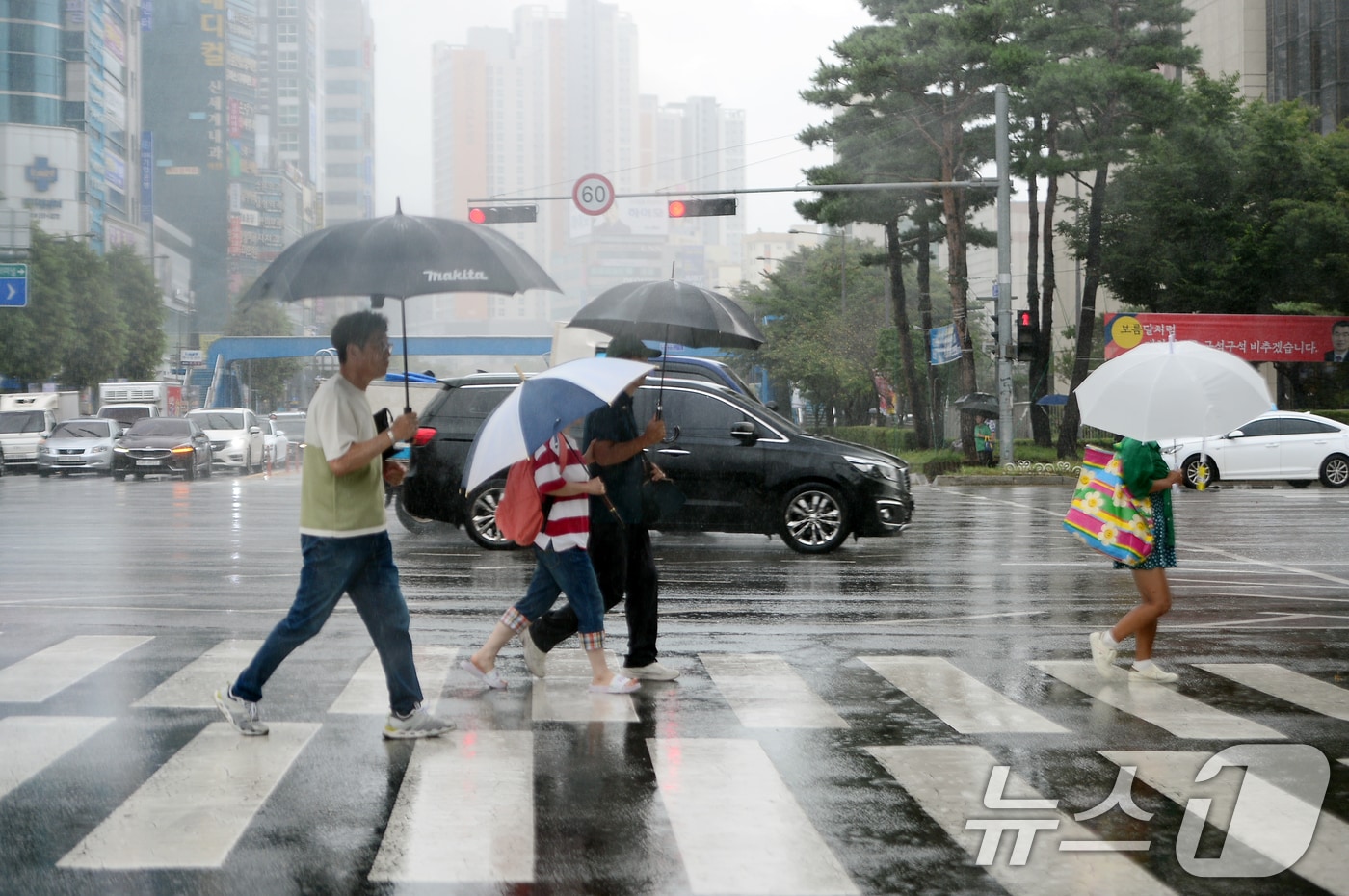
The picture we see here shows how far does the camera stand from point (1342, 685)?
8.05 metres

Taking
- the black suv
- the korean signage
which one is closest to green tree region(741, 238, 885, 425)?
the korean signage

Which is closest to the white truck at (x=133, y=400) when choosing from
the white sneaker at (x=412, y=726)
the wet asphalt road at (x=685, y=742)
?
the wet asphalt road at (x=685, y=742)

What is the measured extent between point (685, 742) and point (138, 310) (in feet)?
230

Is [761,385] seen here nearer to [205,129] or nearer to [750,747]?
[750,747]

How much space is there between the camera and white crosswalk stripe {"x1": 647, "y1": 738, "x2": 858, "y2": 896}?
4.55 metres

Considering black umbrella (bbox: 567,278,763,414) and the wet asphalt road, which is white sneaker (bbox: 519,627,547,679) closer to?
the wet asphalt road

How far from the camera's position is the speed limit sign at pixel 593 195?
27469 millimetres

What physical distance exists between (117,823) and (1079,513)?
17.6ft

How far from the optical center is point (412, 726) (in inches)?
253

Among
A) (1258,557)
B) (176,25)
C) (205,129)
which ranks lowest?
(1258,557)

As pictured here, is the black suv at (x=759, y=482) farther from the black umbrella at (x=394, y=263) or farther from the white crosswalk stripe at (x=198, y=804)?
the white crosswalk stripe at (x=198, y=804)

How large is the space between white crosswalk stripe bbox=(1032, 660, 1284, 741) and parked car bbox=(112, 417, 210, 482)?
28252 millimetres

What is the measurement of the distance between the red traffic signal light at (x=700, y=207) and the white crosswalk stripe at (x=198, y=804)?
65.2 feet

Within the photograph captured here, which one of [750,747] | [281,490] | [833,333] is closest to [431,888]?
[750,747]
